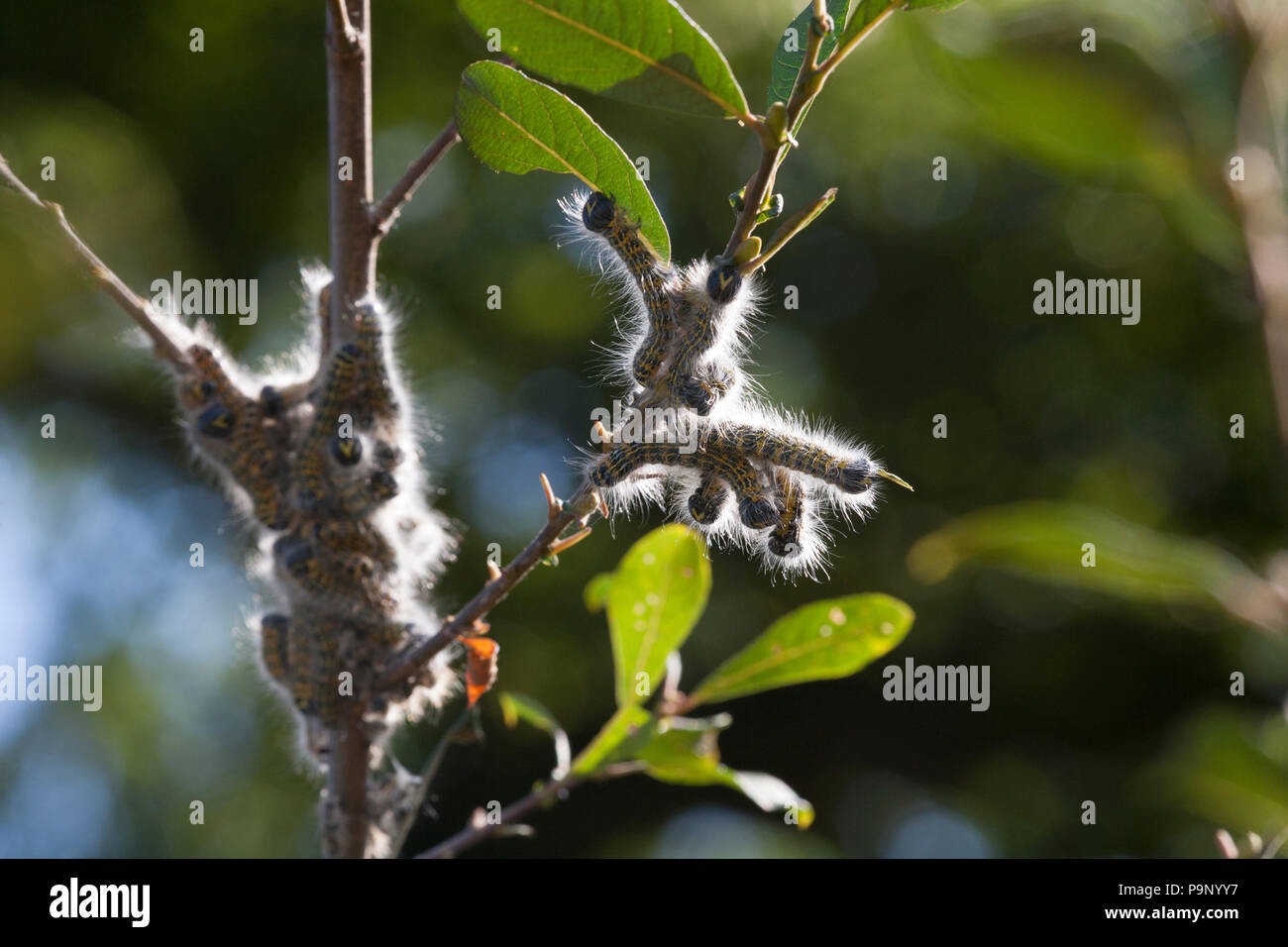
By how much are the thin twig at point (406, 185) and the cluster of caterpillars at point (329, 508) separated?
26cm

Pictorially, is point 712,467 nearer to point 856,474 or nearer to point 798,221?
point 856,474

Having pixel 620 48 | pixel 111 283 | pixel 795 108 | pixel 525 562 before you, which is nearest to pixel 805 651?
pixel 525 562

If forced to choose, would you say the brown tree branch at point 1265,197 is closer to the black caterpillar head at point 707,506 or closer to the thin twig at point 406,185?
the black caterpillar head at point 707,506

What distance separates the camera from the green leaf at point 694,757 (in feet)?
5.26

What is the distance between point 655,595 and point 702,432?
1.05 feet

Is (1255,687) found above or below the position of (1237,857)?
above

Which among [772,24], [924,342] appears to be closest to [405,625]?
[924,342]

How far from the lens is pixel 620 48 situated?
1.35 meters

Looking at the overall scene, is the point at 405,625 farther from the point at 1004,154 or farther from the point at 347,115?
the point at 1004,154

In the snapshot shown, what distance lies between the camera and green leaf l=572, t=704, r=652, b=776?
166cm

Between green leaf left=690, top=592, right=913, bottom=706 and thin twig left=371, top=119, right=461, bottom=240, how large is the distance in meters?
1.05

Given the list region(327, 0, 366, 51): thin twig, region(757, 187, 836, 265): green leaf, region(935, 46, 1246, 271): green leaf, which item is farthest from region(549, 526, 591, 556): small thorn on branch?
region(327, 0, 366, 51): thin twig

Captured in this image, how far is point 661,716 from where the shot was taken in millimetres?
1671

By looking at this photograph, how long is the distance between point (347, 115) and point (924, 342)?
6583 millimetres
